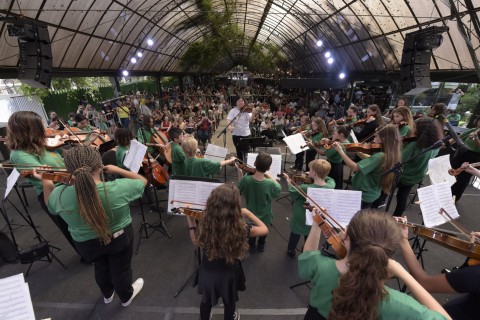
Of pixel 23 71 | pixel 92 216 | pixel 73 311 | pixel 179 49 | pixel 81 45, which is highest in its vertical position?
pixel 179 49

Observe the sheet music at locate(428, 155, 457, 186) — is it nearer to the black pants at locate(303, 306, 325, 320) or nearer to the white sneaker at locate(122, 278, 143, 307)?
the black pants at locate(303, 306, 325, 320)

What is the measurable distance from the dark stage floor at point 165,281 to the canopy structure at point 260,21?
3947 millimetres

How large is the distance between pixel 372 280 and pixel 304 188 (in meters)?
1.76

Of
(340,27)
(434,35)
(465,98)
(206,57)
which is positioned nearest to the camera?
(434,35)

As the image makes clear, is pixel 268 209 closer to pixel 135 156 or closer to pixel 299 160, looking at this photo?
pixel 135 156

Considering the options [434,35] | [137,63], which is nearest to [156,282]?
[434,35]

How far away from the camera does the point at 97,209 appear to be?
193cm

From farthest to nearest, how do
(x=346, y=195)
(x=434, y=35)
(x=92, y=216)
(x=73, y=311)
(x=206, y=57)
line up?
1. (x=206, y=57)
2. (x=434, y=35)
3. (x=73, y=311)
4. (x=346, y=195)
5. (x=92, y=216)

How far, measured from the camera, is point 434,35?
540 cm

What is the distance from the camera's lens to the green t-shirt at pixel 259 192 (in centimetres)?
300

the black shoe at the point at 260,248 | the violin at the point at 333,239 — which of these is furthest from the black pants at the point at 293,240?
the violin at the point at 333,239

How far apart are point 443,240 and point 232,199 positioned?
1609mm

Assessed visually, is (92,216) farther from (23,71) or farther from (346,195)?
(23,71)

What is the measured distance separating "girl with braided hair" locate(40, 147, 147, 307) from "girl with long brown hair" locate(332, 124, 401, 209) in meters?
2.75
